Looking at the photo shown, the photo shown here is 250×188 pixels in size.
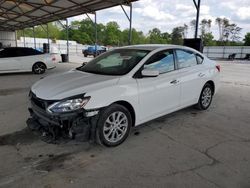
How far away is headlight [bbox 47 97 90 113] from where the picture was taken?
10.5 ft

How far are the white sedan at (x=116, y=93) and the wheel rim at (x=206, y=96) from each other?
1.26ft

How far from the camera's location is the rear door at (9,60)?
10.9 meters

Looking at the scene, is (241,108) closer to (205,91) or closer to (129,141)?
(205,91)

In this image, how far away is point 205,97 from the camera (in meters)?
5.46

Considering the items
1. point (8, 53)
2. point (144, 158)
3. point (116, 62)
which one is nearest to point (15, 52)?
point (8, 53)

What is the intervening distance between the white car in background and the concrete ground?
23.1 ft

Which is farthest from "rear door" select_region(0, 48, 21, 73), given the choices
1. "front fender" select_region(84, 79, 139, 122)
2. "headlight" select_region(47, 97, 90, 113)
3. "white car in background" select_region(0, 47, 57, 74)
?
"front fender" select_region(84, 79, 139, 122)

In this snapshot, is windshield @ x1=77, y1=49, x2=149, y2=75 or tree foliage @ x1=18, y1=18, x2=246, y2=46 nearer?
windshield @ x1=77, y1=49, x2=149, y2=75

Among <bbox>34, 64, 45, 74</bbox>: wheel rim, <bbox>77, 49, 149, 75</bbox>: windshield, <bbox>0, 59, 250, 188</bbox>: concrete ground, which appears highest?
<bbox>77, 49, 149, 75</bbox>: windshield

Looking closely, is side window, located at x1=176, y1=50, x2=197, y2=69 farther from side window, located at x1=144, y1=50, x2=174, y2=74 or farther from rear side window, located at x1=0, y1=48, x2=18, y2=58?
rear side window, located at x1=0, y1=48, x2=18, y2=58

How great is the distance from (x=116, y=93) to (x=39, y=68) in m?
9.32

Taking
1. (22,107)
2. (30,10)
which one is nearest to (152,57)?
(22,107)

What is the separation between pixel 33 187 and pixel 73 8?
13366mm

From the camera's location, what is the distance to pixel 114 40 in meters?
73.8
